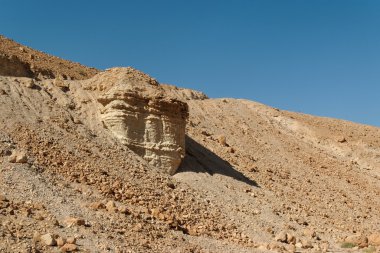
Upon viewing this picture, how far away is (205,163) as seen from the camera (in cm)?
2033

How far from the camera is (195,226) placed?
47.5 ft

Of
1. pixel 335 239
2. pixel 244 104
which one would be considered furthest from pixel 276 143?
pixel 335 239

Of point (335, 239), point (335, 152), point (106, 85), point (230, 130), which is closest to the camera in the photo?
point (335, 239)

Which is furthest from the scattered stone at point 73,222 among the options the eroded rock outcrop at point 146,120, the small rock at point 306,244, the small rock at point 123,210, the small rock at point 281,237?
the small rock at point 306,244

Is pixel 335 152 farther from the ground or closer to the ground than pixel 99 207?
farther from the ground

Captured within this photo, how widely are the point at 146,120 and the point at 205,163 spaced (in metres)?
3.45

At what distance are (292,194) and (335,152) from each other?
11.2m

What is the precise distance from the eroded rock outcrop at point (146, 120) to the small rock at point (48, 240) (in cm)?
782

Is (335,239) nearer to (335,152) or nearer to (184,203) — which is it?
(184,203)

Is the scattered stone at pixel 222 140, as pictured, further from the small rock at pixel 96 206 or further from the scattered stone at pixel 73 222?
the scattered stone at pixel 73 222

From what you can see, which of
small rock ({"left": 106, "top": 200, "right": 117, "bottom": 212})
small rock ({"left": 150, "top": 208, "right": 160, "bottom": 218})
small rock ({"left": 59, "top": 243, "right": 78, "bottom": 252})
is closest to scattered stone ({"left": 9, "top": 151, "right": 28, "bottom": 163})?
small rock ({"left": 106, "top": 200, "right": 117, "bottom": 212})

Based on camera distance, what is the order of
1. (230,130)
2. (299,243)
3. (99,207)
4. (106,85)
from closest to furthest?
(99,207) → (299,243) → (106,85) → (230,130)

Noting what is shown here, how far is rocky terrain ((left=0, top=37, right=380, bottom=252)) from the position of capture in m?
11.6

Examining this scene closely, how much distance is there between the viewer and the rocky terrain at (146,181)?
1165cm
